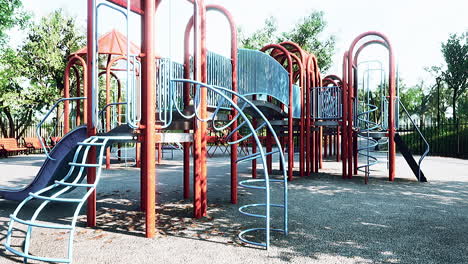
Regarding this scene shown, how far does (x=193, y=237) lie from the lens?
458 cm

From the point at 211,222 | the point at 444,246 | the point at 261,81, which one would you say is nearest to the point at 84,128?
the point at 211,222

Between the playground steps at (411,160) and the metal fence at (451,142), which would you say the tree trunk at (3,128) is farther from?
the playground steps at (411,160)

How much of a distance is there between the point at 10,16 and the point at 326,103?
21179 millimetres

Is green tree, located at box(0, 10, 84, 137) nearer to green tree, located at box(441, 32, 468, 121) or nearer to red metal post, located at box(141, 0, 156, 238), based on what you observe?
red metal post, located at box(141, 0, 156, 238)

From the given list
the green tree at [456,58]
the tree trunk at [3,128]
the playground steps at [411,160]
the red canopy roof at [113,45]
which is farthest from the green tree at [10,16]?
the green tree at [456,58]

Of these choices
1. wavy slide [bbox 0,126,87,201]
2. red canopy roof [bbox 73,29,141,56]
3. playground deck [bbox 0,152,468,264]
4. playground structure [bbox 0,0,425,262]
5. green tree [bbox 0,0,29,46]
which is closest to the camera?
playground deck [bbox 0,152,468,264]

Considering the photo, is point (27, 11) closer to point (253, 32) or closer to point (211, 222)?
point (253, 32)

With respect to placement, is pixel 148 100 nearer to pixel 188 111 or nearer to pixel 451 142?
pixel 188 111

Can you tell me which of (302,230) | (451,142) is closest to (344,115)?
(302,230)

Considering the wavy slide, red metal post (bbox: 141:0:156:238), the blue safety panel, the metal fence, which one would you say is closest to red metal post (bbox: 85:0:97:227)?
the wavy slide

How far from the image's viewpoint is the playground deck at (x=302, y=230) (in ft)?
12.7

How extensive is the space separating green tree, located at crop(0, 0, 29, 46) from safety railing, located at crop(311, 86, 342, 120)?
66.1 ft

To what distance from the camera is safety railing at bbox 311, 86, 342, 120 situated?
10648 millimetres

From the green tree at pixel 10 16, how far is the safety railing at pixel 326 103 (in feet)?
66.1
